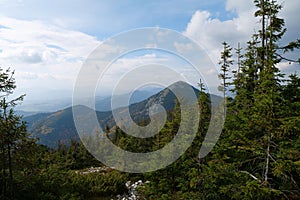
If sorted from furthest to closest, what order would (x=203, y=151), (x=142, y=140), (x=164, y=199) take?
(x=142, y=140) < (x=203, y=151) < (x=164, y=199)

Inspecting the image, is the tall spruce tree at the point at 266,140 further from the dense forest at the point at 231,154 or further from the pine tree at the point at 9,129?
the pine tree at the point at 9,129

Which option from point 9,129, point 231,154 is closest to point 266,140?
point 231,154

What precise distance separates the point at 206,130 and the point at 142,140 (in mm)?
19487

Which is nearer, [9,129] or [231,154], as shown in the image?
[9,129]

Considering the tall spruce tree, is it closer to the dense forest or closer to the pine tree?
the dense forest

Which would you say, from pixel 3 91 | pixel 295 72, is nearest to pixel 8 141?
pixel 3 91

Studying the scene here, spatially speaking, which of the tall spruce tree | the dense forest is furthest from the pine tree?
the tall spruce tree

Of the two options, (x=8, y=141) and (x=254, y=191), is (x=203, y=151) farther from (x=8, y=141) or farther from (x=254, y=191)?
(x=8, y=141)

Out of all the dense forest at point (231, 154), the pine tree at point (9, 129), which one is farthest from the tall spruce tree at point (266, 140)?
the pine tree at point (9, 129)

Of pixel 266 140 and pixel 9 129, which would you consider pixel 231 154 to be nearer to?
pixel 266 140

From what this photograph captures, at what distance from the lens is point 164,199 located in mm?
9180

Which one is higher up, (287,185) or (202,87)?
(202,87)

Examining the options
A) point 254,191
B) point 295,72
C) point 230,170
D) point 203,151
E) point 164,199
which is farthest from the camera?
point 295,72

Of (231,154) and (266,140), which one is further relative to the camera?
(231,154)
